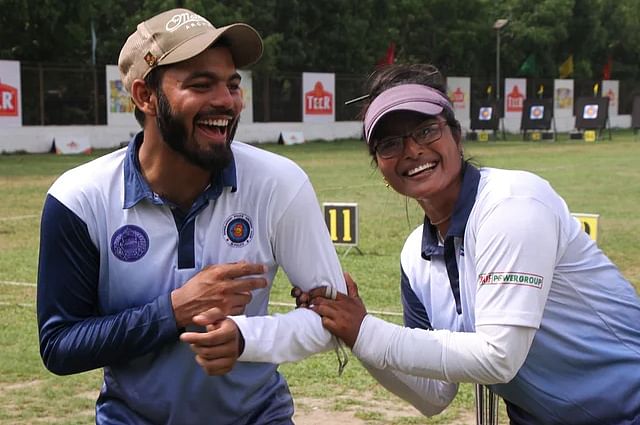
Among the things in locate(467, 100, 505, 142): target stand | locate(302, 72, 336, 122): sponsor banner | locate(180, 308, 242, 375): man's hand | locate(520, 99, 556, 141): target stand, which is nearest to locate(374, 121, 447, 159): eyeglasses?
locate(180, 308, 242, 375): man's hand

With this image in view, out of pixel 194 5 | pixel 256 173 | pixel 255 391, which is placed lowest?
pixel 255 391

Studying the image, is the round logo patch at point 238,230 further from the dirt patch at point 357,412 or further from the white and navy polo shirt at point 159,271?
the dirt patch at point 357,412

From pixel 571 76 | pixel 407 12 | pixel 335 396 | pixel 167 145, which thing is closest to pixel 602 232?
pixel 335 396

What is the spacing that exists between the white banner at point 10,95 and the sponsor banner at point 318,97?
517 inches

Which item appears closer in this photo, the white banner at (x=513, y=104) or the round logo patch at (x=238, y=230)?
the round logo patch at (x=238, y=230)

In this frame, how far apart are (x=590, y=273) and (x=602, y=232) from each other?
11.0m

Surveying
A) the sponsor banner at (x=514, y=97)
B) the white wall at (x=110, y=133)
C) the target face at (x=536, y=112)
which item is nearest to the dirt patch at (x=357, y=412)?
the white wall at (x=110, y=133)

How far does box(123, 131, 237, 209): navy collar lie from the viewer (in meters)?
3.00

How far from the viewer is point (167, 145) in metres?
3.04

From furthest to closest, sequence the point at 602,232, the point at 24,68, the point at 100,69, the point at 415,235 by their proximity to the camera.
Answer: the point at 100,69, the point at 24,68, the point at 602,232, the point at 415,235

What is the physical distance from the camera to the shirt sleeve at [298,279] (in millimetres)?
2963

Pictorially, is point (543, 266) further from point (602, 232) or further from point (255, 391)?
point (602, 232)

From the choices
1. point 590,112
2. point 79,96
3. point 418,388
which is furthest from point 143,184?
point 590,112

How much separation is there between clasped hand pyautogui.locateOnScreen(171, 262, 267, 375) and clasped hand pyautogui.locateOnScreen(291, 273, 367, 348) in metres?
0.26
